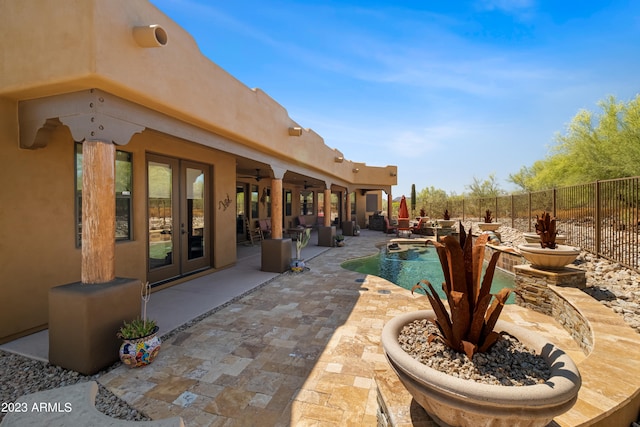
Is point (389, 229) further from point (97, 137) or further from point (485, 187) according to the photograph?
point (97, 137)

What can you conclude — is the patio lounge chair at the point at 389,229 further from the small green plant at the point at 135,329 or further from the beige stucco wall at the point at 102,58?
the small green plant at the point at 135,329

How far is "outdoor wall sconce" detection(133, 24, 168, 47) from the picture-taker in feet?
11.3

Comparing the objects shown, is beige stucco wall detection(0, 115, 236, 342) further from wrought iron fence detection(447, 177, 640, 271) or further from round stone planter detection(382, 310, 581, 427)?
wrought iron fence detection(447, 177, 640, 271)

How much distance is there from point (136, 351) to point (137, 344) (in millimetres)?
72

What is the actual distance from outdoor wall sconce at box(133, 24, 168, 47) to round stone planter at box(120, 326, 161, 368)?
349 centimetres

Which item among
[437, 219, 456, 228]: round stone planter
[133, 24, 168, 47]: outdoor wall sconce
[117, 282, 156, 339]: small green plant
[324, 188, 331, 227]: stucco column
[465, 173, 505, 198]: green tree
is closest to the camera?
[117, 282, 156, 339]: small green plant

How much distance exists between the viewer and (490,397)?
4.70ft

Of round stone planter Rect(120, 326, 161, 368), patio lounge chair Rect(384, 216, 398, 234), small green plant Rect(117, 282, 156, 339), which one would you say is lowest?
round stone planter Rect(120, 326, 161, 368)

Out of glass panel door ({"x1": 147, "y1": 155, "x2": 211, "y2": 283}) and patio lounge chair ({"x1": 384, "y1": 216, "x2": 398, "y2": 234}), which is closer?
glass panel door ({"x1": 147, "y1": 155, "x2": 211, "y2": 283})

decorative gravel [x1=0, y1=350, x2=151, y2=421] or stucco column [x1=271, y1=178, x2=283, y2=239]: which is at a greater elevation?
stucco column [x1=271, y1=178, x2=283, y2=239]

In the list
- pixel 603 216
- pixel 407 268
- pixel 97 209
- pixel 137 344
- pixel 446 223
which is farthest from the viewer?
pixel 446 223

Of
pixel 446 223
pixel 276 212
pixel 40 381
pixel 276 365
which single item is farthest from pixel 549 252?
pixel 446 223

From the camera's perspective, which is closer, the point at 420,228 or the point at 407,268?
the point at 407,268

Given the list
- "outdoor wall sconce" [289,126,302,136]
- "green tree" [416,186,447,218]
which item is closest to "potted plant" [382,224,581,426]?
"outdoor wall sconce" [289,126,302,136]
